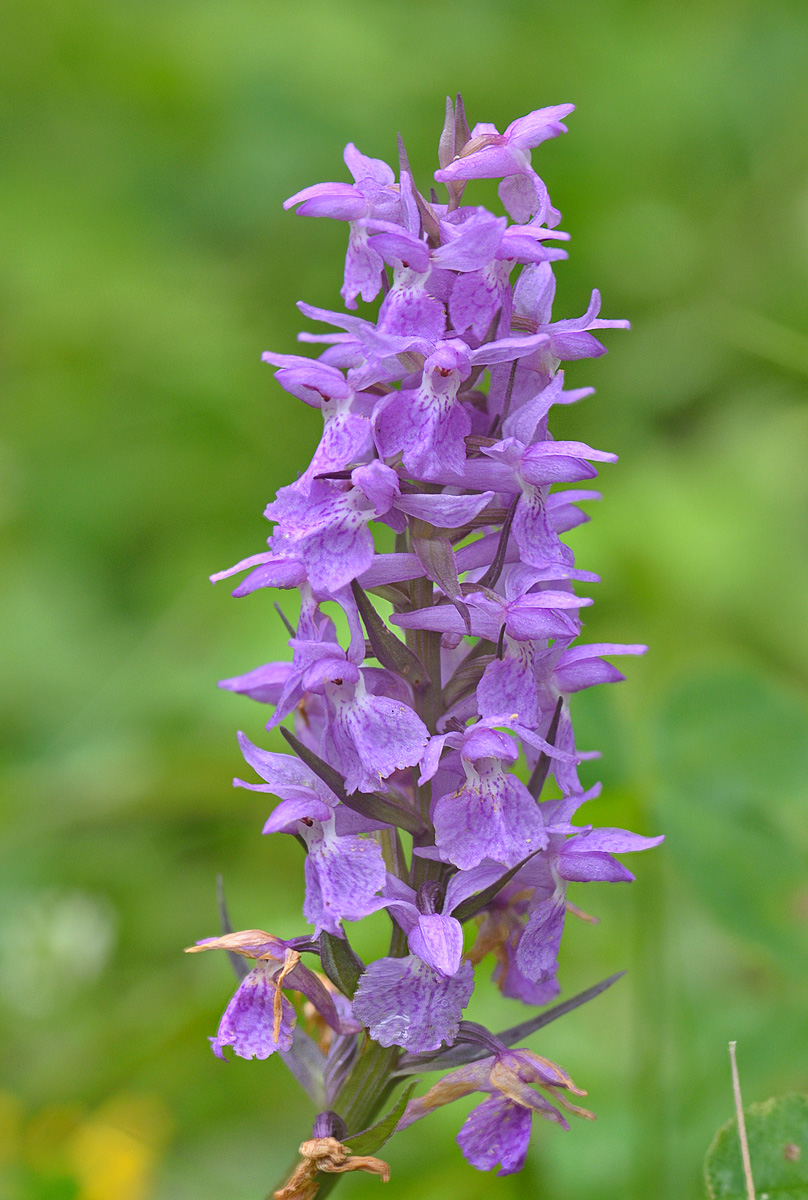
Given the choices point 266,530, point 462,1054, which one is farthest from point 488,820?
point 266,530

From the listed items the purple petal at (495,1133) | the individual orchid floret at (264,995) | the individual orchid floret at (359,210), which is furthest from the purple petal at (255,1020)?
the individual orchid floret at (359,210)

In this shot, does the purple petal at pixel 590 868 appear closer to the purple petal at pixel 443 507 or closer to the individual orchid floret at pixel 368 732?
the individual orchid floret at pixel 368 732

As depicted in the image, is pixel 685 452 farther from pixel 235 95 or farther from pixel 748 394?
pixel 235 95

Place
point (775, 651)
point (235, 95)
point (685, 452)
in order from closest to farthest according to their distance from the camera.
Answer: point (775, 651), point (685, 452), point (235, 95)

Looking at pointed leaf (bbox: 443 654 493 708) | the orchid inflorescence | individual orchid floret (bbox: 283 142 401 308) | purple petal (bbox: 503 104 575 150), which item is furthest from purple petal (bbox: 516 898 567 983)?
purple petal (bbox: 503 104 575 150)

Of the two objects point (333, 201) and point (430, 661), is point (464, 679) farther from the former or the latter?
point (333, 201)

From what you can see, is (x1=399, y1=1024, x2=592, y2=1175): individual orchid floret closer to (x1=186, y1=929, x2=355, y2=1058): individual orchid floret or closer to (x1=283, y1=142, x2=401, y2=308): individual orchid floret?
(x1=186, y1=929, x2=355, y2=1058): individual orchid floret

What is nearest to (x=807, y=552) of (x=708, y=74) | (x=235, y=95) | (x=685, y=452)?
(x=685, y=452)
